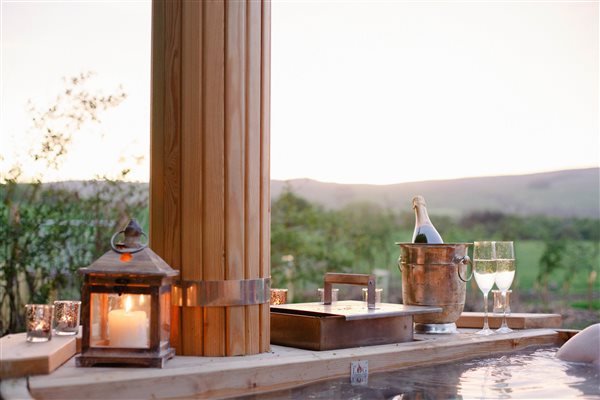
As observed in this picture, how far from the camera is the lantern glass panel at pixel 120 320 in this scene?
7.41ft

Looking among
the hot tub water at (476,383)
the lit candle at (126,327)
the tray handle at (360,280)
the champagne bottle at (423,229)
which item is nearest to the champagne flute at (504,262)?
the champagne bottle at (423,229)

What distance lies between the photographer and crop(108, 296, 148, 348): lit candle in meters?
2.25

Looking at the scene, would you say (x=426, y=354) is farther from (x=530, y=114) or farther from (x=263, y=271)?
(x=530, y=114)

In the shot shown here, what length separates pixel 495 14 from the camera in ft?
20.7

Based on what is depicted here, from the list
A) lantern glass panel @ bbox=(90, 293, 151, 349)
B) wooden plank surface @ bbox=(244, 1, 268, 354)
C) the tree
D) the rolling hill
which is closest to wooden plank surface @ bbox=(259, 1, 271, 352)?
wooden plank surface @ bbox=(244, 1, 268, 354)

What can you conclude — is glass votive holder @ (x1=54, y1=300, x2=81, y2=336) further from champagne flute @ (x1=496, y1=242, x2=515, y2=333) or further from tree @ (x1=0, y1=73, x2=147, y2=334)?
tree @ (x1=0, y1=73, x2=147, y2=334)

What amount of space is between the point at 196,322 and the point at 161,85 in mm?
810

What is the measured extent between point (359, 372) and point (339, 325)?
19 centimetres

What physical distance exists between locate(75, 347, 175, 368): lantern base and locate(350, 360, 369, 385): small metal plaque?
679mm

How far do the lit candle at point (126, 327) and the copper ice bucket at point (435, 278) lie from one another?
4.22 ft

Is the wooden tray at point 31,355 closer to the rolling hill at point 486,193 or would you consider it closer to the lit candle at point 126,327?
the lit candle at point 126,327

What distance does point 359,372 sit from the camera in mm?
2588

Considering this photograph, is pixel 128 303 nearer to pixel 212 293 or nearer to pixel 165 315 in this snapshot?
pixel 165 315

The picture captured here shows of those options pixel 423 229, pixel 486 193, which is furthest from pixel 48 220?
pixel 486 193
